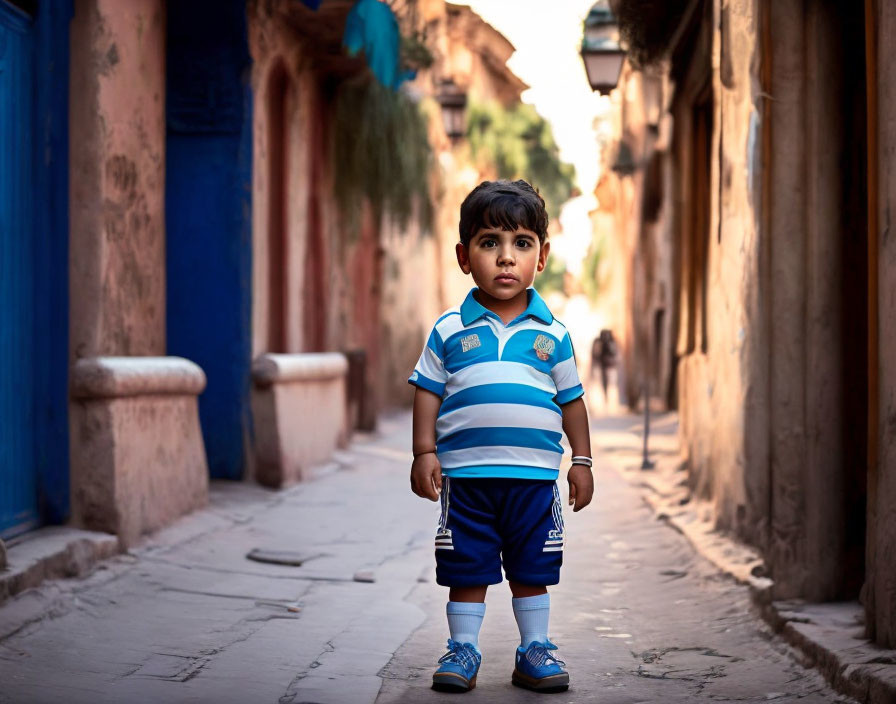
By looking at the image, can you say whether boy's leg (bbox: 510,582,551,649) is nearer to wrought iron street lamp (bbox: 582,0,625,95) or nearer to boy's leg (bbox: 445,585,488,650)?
boy's leg (bbox: 445,585,488,650)

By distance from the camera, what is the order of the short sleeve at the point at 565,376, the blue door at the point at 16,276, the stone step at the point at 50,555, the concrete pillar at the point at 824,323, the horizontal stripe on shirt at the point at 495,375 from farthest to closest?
1. the blue door at the point at 16,276
2. the stone step at the point at 50,555
3. the concrete pillar at the point at 824,323
4. the short sleeve at the point at 565,376
5. the horizontal stripe on shirt at the point at 495,375

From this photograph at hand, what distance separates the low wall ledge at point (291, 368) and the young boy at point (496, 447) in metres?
5.50

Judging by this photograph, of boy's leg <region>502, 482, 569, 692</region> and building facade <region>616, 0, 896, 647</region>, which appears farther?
building facade <region>616, 0, 896, 647</region>

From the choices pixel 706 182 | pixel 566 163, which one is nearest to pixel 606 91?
pixel 706 182

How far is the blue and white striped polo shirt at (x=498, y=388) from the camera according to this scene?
145 inches

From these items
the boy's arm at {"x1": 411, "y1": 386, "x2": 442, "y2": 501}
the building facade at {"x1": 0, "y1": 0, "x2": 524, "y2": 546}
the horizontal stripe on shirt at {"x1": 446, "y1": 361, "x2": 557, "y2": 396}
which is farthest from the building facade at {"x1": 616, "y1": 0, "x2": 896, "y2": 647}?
the building facade at {"x1": 0, "y1": 0, "x2": 524, "y2": 546}

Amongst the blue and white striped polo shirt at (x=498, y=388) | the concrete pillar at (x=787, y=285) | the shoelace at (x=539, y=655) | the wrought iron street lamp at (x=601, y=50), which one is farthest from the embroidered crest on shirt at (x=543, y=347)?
the wrought iron street lamp at (x=601, y=50)

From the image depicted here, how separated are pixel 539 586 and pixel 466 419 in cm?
54

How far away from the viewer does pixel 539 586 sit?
3.71 m

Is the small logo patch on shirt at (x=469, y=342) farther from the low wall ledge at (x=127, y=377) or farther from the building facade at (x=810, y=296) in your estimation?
the low wall ledge at (x=127, y=377)

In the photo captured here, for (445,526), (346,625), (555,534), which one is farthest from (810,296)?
(346,625)

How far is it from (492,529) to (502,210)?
935 millimetres

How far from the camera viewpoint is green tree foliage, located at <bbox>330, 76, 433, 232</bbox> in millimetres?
12117

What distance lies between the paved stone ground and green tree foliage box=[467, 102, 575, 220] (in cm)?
2177
